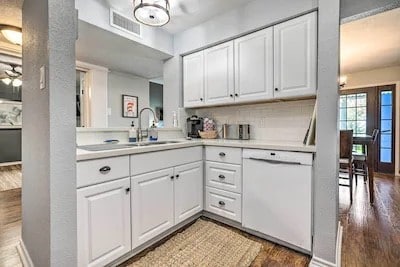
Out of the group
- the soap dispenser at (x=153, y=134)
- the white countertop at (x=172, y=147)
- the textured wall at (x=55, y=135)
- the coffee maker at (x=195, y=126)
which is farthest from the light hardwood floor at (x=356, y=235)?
the coffee maker at (x=195, y=126)

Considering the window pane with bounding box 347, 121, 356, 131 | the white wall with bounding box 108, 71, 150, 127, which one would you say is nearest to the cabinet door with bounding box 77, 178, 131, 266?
the white wall with bounding box 108, 71, 150, 127

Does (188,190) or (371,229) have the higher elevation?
(188,190)

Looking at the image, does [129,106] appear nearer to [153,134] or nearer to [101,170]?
[153,134]

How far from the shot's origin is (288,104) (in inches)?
90.0

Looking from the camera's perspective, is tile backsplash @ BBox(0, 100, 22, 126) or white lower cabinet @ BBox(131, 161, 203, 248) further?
tile backsplash @ BBox(0, 100, 22, 126)

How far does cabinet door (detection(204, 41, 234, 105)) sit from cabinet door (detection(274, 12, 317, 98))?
0.54m

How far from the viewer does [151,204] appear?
1696mm

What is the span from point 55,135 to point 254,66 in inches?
73.6

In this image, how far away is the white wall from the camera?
4.52m

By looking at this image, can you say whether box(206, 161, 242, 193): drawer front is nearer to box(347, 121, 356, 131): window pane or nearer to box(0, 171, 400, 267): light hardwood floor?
box(0, 171, 400, 267): light hardwood floor

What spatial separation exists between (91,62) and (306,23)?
3544 mm

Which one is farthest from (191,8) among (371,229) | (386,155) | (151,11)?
(386,155)

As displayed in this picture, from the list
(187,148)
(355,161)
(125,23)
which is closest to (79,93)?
(125,23)

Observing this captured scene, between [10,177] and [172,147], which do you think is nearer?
[172,147]
